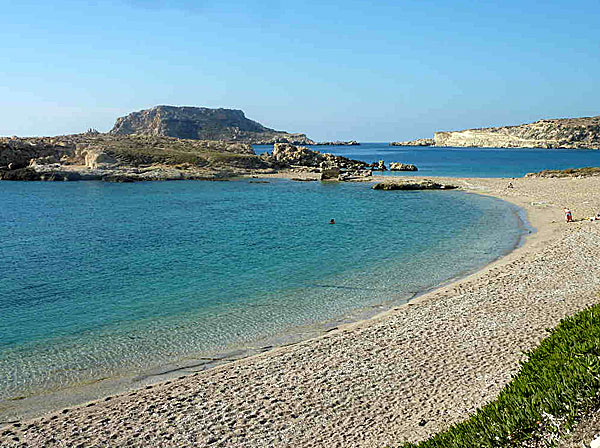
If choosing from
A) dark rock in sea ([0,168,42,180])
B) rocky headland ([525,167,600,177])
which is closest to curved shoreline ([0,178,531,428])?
rocky headland ([525,167,600,177])

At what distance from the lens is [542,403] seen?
16.5 ft

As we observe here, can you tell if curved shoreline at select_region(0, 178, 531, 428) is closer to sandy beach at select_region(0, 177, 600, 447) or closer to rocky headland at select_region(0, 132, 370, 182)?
sandy beach at select_region(0, 177, 600, 447)

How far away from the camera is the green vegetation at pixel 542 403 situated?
4.77m

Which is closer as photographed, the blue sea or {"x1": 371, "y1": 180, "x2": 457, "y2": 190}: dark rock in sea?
the blue sea

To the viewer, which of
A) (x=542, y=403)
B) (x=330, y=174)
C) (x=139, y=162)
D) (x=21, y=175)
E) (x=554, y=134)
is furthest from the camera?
(x=554, y=134)

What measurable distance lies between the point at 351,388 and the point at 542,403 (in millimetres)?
4480

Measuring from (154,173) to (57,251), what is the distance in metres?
40.6

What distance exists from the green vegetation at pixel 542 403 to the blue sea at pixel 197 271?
7040 mm

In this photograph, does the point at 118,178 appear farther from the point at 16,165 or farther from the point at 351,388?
the point at 351,388

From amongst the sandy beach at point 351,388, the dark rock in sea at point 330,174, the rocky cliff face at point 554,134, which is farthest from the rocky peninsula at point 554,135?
the sandy beach at point 351,388

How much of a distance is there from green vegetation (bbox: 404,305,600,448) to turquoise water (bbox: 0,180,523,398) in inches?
289

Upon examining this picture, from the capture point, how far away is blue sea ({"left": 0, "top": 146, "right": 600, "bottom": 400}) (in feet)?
38.6

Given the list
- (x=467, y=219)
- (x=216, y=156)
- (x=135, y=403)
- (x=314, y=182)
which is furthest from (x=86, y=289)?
(x=216, y=156)

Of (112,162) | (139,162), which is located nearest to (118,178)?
(112,162)
